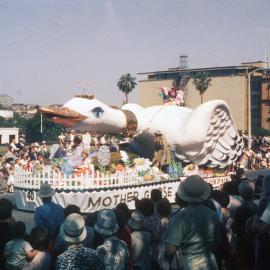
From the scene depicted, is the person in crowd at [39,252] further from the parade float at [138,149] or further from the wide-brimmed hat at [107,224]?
the parade float at [138,149]

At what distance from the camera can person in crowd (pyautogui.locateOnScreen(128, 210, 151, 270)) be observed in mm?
5840

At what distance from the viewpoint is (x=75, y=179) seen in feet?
43.3

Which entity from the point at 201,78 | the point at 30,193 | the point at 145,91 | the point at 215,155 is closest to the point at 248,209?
the point at 30,193

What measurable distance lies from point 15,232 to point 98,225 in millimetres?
974

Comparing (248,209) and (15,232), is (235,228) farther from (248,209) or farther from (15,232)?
(15,232)

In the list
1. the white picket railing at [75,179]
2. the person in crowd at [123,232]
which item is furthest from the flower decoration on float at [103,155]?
the person in crowd at [123,232]

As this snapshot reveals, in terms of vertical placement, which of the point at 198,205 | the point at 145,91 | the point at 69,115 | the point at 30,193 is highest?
the point at 145,91


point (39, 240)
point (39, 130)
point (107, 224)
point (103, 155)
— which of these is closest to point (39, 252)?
point (39, 240)

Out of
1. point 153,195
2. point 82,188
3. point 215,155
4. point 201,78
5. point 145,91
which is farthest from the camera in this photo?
point 145,91

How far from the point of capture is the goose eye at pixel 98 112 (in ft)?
49.2

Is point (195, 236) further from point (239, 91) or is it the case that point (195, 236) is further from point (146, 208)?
point (239, 91)

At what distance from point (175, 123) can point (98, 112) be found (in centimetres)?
261

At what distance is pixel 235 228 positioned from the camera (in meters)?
5.99

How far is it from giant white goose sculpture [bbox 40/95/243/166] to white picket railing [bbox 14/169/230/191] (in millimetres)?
1688
